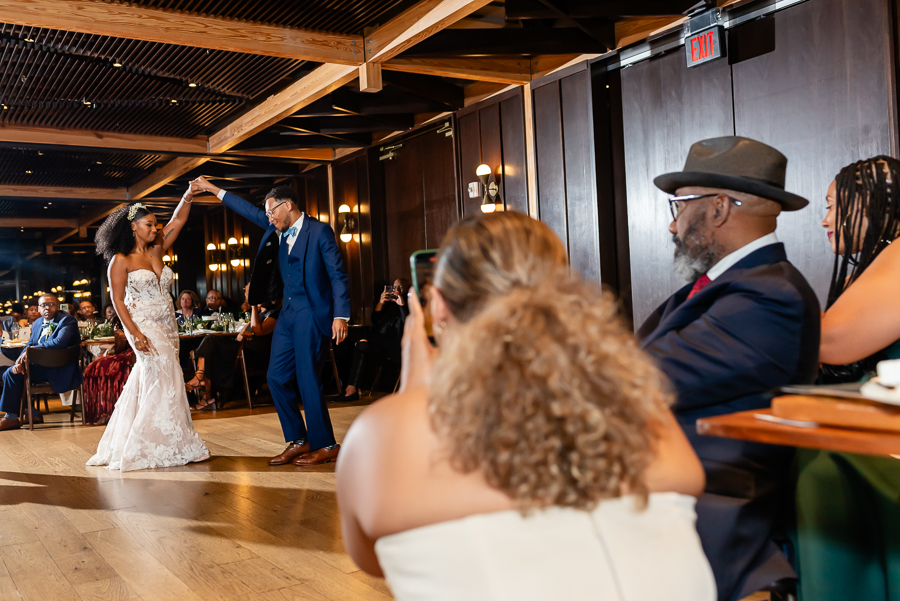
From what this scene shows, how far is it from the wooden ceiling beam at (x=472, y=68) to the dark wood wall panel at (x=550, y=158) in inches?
10.4

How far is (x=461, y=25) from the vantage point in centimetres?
593

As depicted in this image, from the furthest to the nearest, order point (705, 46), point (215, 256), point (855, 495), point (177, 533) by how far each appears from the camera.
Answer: point (215, 256) < point (705, 46) < point (177, 533) < point (855, 495)

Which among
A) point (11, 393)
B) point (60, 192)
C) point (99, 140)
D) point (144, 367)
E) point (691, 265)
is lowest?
point (11, 393)

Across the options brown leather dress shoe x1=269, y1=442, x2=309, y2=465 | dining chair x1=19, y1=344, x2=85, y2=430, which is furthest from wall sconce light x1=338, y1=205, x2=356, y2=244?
brown leather dress shoe x1=269, y1=442, x2=309, y2=465

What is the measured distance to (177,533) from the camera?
3.37 meters

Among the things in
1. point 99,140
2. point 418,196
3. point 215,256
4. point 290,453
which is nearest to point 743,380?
point 290,453

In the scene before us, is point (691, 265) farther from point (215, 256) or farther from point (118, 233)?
point (215, 256)

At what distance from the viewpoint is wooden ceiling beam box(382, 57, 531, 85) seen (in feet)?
20.1

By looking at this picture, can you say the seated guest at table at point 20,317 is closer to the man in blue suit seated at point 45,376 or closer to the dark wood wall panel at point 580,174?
the man in blue suit seated at point 45,376

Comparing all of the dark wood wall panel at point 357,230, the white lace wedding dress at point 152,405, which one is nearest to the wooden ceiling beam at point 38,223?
the dark wood wall panel at point 357,230

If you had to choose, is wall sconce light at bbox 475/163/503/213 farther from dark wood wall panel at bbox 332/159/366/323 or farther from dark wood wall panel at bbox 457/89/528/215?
dark wood wall panel at bbox 332/159/366/323

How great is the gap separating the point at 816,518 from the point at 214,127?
823cm

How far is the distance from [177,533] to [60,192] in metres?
10.3

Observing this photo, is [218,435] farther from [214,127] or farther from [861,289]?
[861,289]
